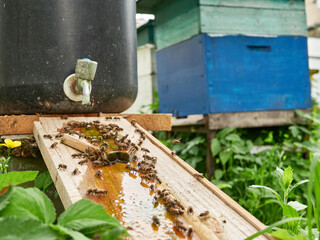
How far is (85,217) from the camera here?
83 cm

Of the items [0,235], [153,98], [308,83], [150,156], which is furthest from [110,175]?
[153,98]

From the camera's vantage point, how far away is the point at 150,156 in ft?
4.91

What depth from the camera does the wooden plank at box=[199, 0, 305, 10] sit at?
168 inches

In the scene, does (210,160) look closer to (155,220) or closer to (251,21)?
(251,21)

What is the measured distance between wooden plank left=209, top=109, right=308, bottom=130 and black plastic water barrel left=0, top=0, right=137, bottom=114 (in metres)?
2.31

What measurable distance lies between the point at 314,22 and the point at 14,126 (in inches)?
292

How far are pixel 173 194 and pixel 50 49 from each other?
111 cm

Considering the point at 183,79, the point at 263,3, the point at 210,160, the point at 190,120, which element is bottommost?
the point at 210,160

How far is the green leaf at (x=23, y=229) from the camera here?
70 centimetres

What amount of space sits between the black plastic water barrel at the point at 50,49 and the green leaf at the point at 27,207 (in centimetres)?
109

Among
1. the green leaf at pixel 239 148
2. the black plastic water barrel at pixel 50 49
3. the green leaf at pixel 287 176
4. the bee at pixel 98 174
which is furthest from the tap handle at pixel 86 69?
the green leaf at pixel 239 148

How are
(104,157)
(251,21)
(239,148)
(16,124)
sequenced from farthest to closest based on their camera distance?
(251,21), (239,148), (16,124), (104,157)

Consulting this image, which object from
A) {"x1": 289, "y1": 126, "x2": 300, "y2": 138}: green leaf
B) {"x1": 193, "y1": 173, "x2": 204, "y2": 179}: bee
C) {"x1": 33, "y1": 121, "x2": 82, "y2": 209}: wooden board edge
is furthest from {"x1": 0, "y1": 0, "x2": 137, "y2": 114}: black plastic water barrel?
{"x1": 289, "y1": 126, "x2": 300, "y2": 138}: green leaf

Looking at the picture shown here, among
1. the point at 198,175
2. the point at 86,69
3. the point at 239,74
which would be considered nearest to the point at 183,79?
the point at 239,74
